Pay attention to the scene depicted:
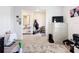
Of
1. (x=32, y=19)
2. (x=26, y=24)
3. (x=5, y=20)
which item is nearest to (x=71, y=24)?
(x=32, y=19)

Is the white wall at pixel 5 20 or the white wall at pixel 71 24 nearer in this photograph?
the white wall at pixel 5 20

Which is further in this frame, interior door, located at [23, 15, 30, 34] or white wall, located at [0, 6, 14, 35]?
interior door, located at [23, 15, 30, 34]

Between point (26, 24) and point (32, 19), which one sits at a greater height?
point (32, 19)

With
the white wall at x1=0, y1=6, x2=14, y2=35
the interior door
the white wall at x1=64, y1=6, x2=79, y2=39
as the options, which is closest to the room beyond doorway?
the interior door

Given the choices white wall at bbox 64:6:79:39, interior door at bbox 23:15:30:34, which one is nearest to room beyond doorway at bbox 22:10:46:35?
interior door at bbox 23:15:30:34

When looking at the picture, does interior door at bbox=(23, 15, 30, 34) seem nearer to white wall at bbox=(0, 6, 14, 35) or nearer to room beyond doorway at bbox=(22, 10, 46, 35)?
room beyond doorway at bbox=(22, 10, 46, 35)

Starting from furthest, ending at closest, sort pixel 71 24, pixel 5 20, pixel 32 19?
1. pixel 71 24
2. pixel 32 19
3. pixel 5 20

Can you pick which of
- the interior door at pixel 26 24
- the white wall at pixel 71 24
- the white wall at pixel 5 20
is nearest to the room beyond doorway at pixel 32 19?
the interior door at pixel 26 24

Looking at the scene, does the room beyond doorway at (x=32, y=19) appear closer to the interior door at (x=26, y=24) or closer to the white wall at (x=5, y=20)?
the interior door at (x=26, y=24)

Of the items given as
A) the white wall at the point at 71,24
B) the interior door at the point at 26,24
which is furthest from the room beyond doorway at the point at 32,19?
the white wall at the point at 71,24

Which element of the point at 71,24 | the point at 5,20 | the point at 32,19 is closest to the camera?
the point at 5,20

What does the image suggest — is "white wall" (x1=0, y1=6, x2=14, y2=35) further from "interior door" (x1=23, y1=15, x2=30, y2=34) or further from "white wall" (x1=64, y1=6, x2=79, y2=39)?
"white wall" (x1=64, y1=6, x2=79, y2=39)

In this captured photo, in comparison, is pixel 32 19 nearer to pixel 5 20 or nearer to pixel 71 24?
pixel 5 20
